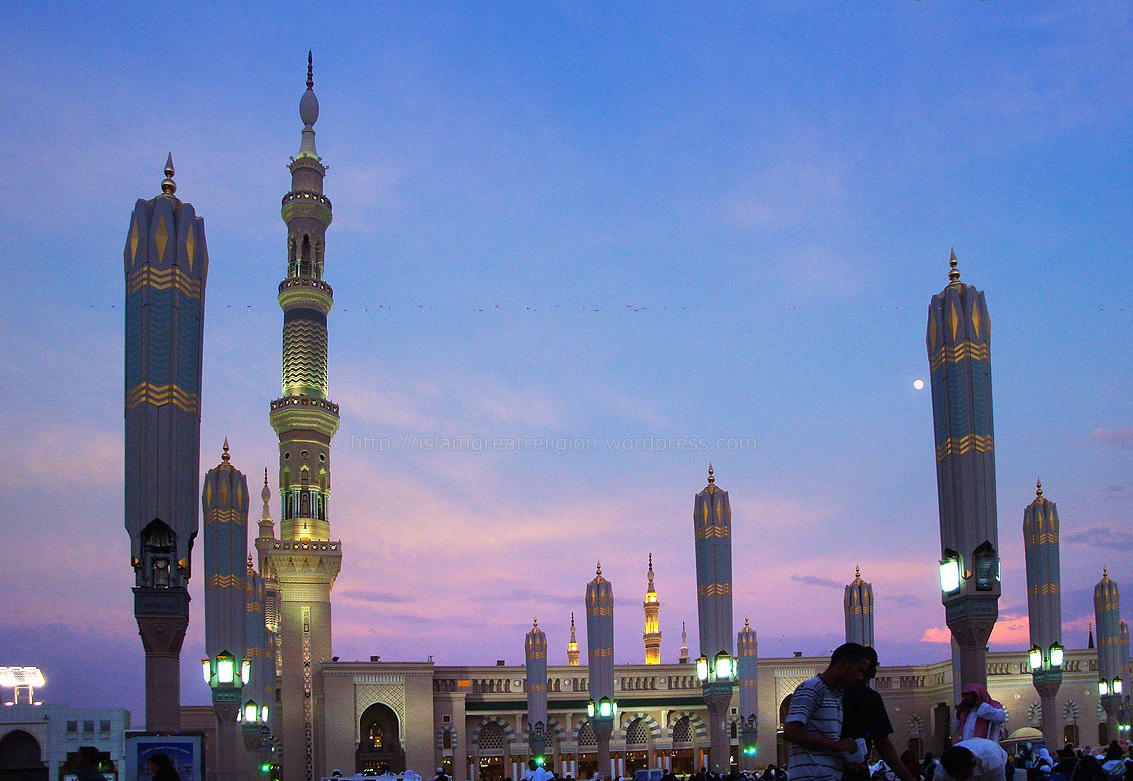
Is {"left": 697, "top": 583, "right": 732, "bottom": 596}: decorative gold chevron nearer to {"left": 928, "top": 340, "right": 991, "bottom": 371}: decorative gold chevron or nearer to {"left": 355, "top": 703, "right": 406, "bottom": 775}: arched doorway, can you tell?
{"left": 928, "top": 340, "right": 991, "bottom": 371}: decorative gold chevron

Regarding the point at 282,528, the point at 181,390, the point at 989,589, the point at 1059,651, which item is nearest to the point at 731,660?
the point at 1059,651

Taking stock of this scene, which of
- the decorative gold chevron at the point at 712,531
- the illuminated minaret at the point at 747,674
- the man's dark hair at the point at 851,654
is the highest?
the decorative gold chevron at the point at 712,531

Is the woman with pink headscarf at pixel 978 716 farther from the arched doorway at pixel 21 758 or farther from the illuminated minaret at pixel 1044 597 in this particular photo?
the arched doorway at pixel 21 758

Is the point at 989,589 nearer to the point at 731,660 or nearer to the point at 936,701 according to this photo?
the point at 731,660

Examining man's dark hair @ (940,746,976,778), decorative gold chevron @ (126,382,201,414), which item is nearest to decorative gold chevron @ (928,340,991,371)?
decorative gold chevron @ (126,382,201,414)

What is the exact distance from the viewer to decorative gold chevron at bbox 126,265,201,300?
2334cm

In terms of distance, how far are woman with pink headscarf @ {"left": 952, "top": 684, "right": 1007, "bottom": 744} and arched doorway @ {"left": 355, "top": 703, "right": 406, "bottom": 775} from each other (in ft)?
183

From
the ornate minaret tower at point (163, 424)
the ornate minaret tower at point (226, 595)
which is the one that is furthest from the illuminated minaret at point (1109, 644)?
Answer: the ornate minaret tower at point (163, 424)

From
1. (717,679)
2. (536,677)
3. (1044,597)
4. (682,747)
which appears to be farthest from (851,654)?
(682,747)

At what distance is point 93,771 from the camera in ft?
32.8

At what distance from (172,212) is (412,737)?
144 ft

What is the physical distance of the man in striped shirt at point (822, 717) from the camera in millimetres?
6855

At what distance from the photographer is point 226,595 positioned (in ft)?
117

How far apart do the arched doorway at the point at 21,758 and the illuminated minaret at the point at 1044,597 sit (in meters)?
47.0
